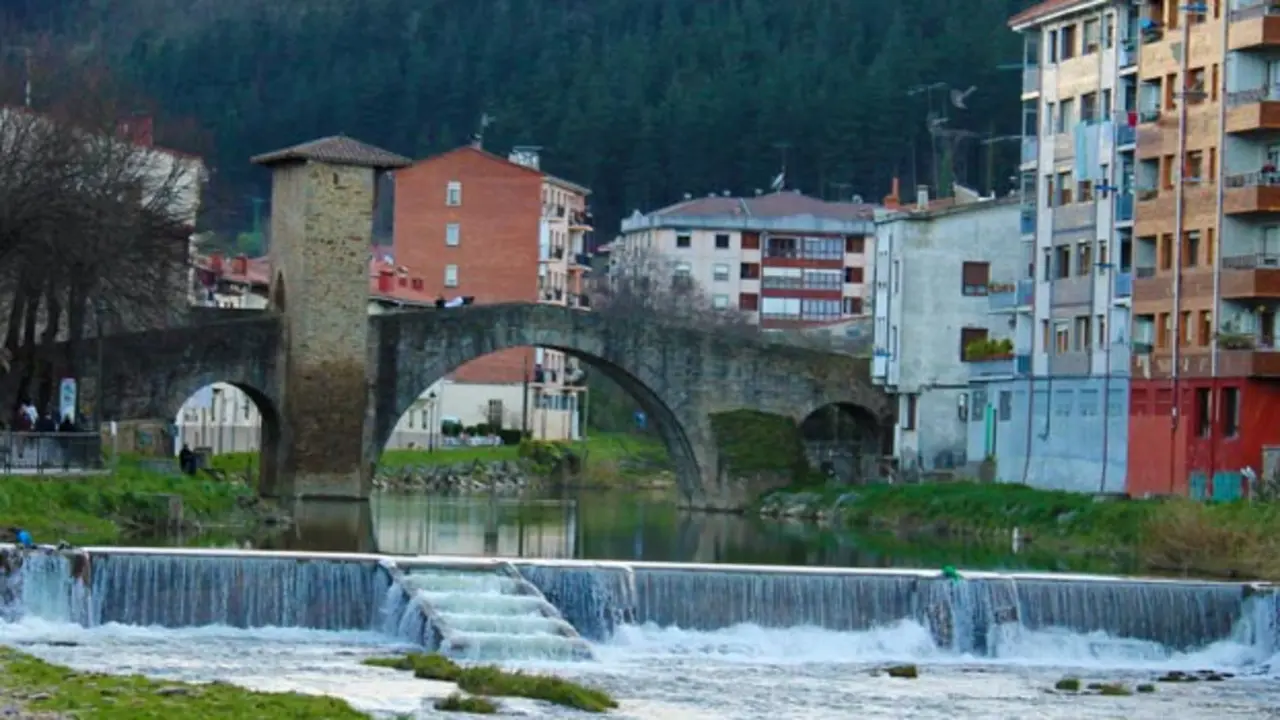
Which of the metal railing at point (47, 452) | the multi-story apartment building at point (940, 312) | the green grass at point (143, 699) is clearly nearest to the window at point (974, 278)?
the multi-story apartment building at point (940, 312)

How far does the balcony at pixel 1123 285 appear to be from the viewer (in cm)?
7650

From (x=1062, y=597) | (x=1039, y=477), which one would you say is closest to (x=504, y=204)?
(x=1039, y=477)

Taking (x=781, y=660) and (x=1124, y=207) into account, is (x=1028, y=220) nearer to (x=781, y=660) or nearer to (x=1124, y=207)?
(x=1124, y=207)

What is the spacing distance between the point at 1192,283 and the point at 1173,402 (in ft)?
8.38

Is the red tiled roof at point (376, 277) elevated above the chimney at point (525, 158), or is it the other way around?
the chimney at point (525, 158)

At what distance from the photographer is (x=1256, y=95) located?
7094cm

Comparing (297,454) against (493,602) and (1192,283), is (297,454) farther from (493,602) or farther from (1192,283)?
(493,602)

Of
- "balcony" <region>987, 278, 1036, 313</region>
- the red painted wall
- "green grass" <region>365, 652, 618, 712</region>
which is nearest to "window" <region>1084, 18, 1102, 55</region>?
"balcony" <region>987, 278, 1036, 313</region>

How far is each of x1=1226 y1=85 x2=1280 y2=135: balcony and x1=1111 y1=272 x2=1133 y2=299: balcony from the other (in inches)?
235

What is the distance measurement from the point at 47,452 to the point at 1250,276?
80.0 ft

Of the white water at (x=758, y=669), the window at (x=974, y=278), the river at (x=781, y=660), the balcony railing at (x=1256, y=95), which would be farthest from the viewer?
the window at (x=974, y=278)

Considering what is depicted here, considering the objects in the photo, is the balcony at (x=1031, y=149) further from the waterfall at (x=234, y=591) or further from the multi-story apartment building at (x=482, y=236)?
the multi-story apartment building at (x=482, y=236)

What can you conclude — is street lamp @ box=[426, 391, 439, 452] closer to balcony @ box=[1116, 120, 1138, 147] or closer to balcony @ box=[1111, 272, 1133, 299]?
balcony @ box=[1111, 272, 1133, 299]

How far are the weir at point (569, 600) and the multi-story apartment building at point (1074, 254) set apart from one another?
26.0 m
